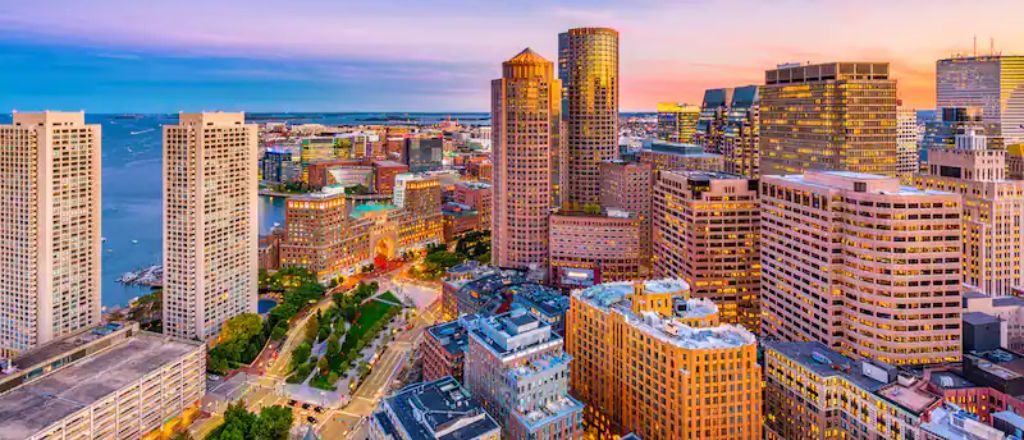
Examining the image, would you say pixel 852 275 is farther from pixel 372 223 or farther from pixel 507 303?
pixel 372 223

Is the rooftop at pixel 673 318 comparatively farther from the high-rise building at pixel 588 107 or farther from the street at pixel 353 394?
the high-rise building at pixel 588 107

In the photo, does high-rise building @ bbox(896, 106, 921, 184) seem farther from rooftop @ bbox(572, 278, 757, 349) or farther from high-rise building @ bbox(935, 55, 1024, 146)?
rooftop @ bbox(572, 278, 757, 349)

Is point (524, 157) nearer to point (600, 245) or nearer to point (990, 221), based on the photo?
point (600, 245)

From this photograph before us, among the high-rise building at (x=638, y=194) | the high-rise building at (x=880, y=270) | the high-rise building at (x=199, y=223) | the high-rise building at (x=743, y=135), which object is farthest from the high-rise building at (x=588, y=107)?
Answer: the high-rise building at (x=199, y=223)

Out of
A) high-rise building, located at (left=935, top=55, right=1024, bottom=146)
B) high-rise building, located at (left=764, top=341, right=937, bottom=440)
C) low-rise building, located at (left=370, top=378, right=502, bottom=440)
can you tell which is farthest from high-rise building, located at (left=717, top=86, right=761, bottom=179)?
low-rise building, located at (left=370, top=378, right=502, bottom=440)

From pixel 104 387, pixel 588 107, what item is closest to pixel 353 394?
pixel 104 387

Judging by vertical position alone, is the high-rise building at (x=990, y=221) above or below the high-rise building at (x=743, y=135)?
below

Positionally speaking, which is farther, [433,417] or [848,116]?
[848,116]
